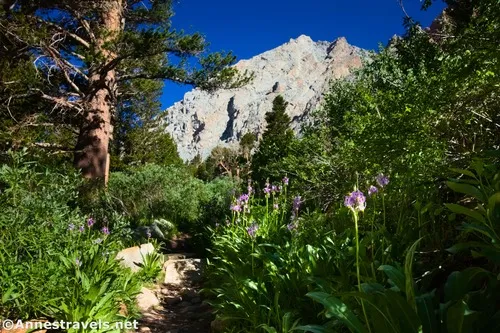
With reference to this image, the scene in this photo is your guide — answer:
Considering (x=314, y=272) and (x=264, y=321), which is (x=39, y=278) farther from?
(x=314, y=272)

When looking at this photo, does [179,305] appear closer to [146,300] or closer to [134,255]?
[146,300]

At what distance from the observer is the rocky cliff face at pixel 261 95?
11988 centimetres

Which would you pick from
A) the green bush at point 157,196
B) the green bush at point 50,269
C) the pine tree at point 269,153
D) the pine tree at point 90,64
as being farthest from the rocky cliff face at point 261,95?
the green bush at point 50,269

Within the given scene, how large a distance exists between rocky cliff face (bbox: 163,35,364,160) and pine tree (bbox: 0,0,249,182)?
339 feet

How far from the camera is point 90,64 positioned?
881cm

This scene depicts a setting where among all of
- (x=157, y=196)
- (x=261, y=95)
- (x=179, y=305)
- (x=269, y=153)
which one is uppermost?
(x=261, y=95)

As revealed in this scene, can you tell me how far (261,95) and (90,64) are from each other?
125292 mm

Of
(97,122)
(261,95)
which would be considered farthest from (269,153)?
(261,95)

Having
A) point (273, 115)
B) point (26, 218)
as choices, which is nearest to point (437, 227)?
point (26, 218)

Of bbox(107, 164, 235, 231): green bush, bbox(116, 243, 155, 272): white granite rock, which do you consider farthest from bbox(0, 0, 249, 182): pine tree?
bbox(116, 243, 155, 272): white granite rock

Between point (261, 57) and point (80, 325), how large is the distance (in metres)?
155

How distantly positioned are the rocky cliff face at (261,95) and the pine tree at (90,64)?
10325 centimetres

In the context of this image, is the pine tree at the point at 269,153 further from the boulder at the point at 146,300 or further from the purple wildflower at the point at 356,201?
the purple wildflower at the point at 356,201

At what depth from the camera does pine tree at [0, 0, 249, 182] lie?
7.77 meters
